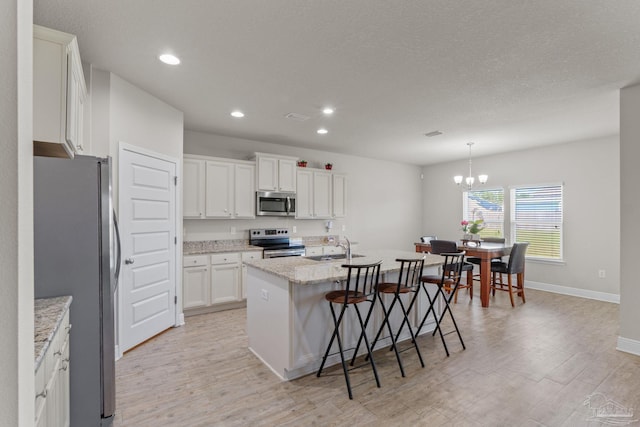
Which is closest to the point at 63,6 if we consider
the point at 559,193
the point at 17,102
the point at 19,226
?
the point at 17,102

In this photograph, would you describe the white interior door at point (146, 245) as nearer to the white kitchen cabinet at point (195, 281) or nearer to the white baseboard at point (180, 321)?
the white baseboard at point (180, 321)

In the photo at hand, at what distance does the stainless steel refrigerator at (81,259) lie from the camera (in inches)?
65.5

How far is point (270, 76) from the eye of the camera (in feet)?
9.52

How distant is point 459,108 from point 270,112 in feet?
7.58

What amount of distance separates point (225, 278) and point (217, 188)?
1337 millimetres

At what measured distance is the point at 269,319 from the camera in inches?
110

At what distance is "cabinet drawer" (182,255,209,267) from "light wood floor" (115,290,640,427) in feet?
2.84

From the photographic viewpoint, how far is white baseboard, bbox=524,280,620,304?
489 cm

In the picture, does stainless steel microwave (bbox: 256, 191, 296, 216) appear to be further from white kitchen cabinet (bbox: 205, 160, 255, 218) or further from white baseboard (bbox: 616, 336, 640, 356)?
white baseboard (bbox: 616, 336, 640, 356)

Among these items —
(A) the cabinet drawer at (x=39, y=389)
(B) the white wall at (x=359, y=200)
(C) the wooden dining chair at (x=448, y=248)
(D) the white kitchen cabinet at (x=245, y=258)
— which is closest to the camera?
(A) the cabinet drawer at (x=39, y=389)

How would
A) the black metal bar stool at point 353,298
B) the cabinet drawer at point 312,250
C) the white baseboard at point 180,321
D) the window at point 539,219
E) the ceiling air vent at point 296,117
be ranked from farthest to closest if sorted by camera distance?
1. the window at point 539,219
2. the cabinet drawer at point 312,250
3. the ceiling air vent at point 296,117
4. the white baseboard at point 180,321
5. the black metal bar stool at point 353,298

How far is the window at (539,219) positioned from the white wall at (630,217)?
107 inches

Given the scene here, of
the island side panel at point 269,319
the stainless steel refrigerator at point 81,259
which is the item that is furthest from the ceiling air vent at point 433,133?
the stainless steel refrigerator at point 81,259

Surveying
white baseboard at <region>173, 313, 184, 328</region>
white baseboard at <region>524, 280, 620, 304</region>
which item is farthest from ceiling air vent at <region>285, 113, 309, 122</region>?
white baseboard at <region>524, 280, 620, 304</region>
